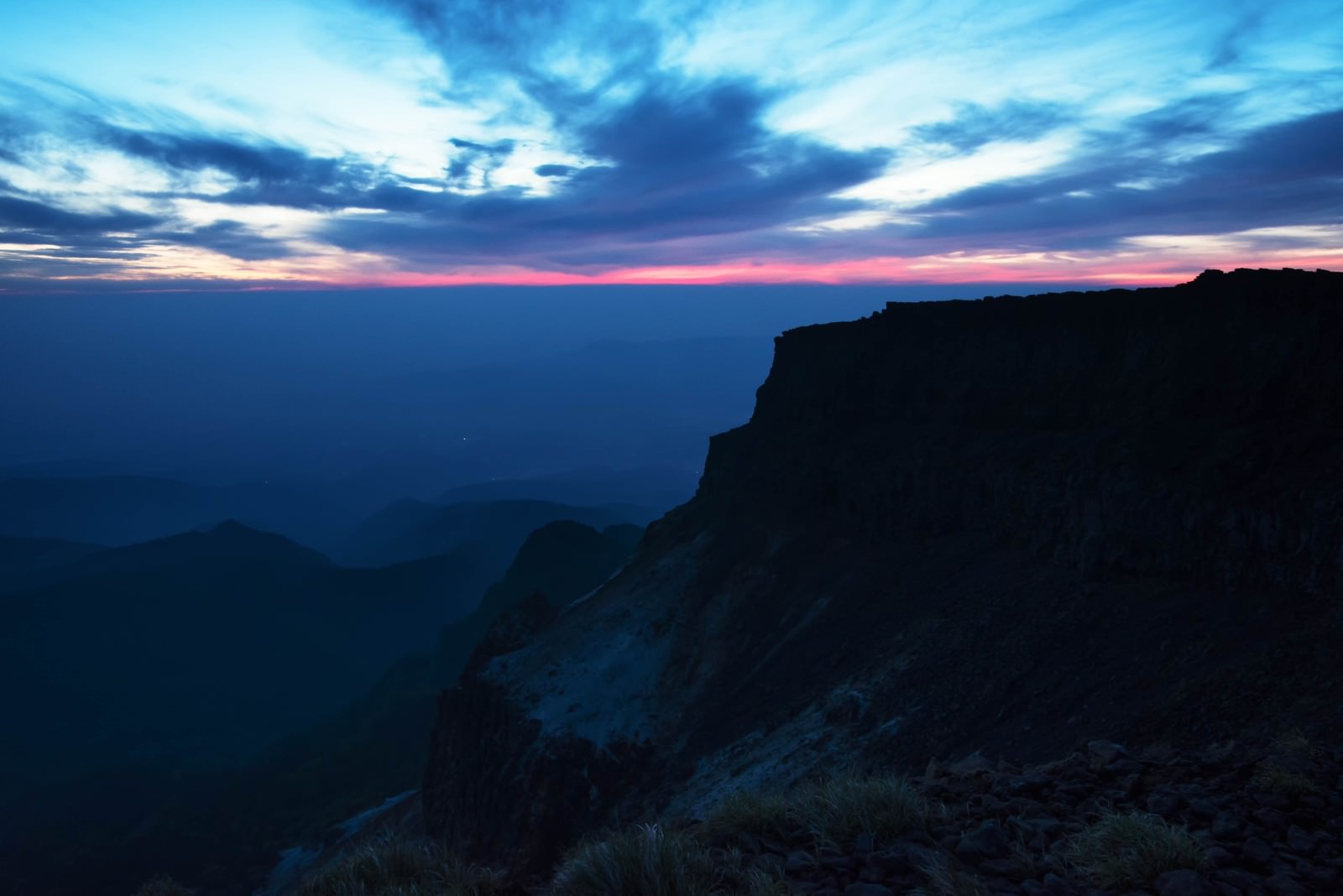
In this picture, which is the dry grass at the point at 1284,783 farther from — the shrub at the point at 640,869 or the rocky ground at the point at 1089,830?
the shrub at the point at 640,869

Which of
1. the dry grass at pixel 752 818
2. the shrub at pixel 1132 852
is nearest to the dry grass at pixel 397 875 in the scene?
the dry grass at pixel 752 818

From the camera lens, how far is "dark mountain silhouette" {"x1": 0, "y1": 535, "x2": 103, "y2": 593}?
134 meters

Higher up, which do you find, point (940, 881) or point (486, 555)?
point (940, 881)

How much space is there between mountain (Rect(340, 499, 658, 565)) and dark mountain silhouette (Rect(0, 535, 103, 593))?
50.5 metres

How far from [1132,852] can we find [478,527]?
556ft

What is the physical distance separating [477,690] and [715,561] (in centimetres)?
1231

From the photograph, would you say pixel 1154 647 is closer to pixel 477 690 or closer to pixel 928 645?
pixel 928 645

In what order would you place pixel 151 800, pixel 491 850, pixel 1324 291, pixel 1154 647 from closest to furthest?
1. pixel 1154 647
2. pixel 1324 291
3. pixel 491 850
4. pixel 151 800

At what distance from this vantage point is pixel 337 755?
6269 cm

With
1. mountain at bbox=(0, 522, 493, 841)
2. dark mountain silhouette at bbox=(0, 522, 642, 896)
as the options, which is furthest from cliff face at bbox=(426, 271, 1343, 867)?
mountain at bbox=(0, 522, 493, 841)

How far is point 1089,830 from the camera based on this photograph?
621cm

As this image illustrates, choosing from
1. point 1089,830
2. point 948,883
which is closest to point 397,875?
point 948,883

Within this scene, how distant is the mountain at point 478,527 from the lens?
523 feet

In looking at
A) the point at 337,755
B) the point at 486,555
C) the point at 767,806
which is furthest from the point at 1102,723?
the point at 486,555
